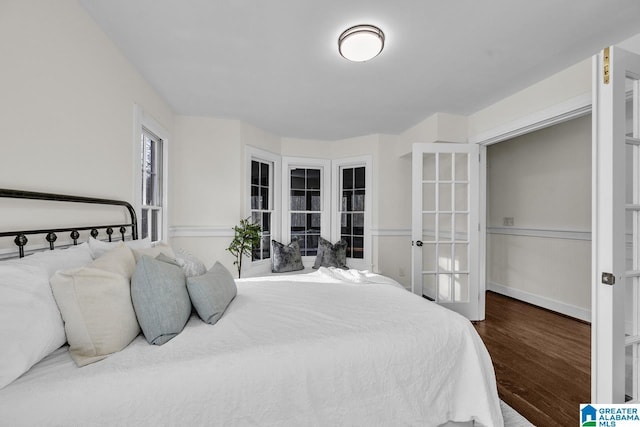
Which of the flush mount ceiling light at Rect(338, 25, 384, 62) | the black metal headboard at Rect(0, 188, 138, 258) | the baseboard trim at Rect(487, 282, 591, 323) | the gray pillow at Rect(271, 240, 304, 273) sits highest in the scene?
the flush mount ceiling light at Rect(338, 25, 384, 62)

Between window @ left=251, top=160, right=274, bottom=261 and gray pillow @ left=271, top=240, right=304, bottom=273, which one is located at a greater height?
window @ left=251, top=160, right=274, bottom=261

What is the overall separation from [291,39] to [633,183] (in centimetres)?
222

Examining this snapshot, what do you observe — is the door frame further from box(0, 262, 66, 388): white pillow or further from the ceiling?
box(0, 262, 66, 388): white pillow

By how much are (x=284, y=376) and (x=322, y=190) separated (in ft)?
11.6

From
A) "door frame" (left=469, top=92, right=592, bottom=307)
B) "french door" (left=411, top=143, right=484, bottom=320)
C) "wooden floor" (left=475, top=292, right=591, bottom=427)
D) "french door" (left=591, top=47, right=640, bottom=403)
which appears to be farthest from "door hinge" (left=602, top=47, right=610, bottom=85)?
"wooden floor" (left=475, top=292, right=591, bottom=427)

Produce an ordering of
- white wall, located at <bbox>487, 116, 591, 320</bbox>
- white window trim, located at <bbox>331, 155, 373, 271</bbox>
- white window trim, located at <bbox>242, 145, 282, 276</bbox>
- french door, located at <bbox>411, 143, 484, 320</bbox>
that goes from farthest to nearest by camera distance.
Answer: white window trim, located at <bbox>331, 155, 373, 271</bbox>
white window trim, located at <bbox>242, 145, 282, 276</bbox>
white wall, located at <bbox>487, 116, 591, 320</bbox>
french door, located at <bbox>411, 143, 484, 320</bbox>

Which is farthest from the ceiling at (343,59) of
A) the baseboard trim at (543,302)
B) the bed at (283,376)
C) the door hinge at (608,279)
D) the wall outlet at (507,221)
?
the baseboard trim at (543,302)

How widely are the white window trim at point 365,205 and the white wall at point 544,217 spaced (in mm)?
2058

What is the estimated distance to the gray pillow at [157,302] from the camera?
1186 millimetres

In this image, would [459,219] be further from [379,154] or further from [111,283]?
[111,283]

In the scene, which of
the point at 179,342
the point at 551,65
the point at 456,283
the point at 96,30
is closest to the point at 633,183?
the point at 551,65

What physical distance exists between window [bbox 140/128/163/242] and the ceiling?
51cm

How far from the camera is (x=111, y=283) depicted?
3.74 ft

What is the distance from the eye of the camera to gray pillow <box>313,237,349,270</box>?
408cm
